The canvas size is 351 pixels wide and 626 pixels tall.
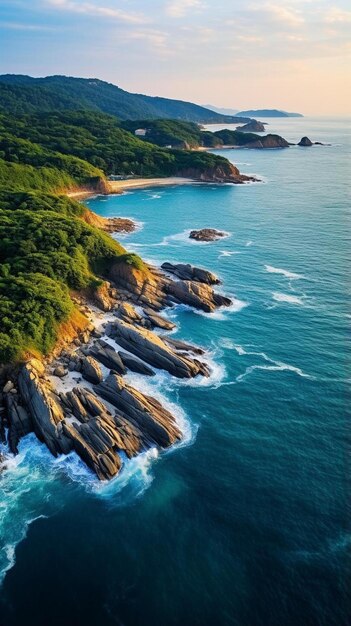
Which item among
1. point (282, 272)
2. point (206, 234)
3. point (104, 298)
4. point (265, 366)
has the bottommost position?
point (265, 366)

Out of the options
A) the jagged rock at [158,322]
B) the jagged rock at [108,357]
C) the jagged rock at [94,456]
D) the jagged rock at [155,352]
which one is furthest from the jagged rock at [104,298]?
the jagged rock at [94,456]

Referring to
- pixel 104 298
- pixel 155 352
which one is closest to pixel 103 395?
pixel 155 352

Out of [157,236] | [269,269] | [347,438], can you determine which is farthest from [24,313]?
[157,236]

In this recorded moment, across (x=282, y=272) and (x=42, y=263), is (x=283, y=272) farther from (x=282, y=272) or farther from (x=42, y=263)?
(x=42, y=263)

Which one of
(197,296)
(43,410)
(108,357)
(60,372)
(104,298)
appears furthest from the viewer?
(197,296)

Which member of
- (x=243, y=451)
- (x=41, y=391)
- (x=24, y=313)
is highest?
(x=24, y=313)

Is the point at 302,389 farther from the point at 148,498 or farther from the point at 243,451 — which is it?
the point at 148,498
